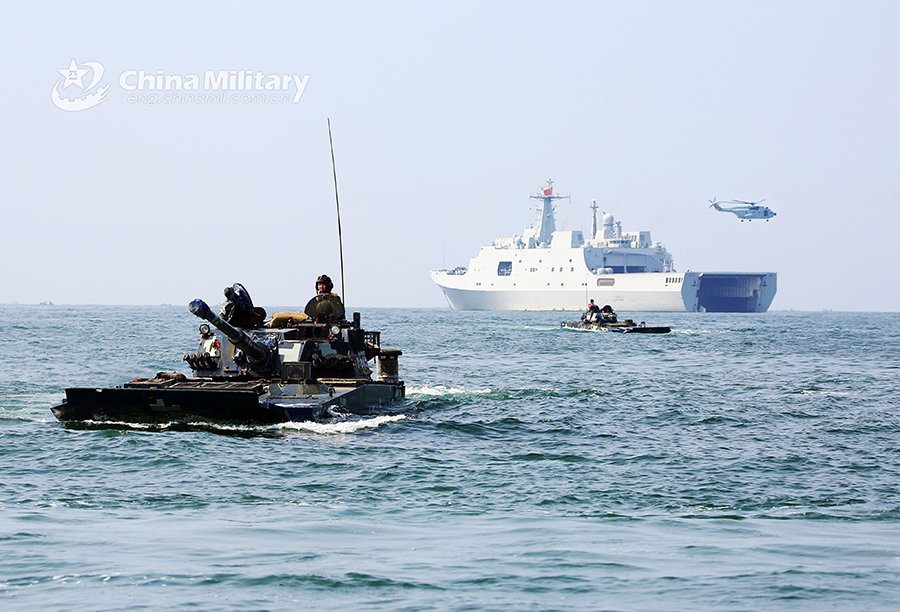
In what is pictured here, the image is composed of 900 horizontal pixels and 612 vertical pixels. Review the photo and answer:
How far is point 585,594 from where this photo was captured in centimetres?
876

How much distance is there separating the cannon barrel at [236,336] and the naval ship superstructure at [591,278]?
115453 millimetres

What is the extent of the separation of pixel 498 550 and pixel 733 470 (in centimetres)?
703

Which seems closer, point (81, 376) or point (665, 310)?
point (81, 376)

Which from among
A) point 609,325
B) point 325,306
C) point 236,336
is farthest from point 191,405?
point 609,325

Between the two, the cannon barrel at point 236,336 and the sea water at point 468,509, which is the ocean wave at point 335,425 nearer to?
the sea water at point 468,509

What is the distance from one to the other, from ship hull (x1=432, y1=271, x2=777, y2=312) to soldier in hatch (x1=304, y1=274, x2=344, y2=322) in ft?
368

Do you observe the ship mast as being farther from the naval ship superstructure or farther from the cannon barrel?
the cannon barrel

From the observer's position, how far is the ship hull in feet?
443

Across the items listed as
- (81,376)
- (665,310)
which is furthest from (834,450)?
(665,310)

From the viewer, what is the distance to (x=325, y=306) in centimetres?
2414

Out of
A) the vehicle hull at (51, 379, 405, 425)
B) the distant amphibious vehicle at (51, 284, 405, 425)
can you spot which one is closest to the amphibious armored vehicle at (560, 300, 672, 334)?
the distant amphibious vehicle at (51, 284, 405, 425)

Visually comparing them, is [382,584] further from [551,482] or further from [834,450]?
[834,450]

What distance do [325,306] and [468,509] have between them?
1206 cm

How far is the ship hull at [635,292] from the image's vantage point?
135 m
